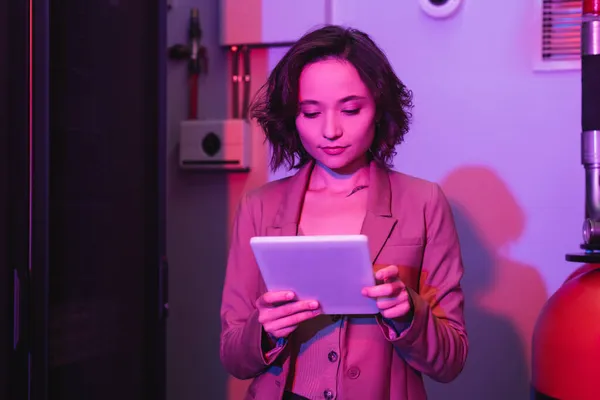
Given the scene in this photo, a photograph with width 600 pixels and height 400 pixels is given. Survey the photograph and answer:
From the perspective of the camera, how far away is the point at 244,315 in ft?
3.96

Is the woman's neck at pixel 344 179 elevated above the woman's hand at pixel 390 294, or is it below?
above

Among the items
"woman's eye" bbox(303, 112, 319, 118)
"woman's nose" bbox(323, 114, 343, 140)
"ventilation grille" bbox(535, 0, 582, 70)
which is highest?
"ventilation grille" bbox(535, 0, 582, 70)

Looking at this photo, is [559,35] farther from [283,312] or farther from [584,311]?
[283,312]

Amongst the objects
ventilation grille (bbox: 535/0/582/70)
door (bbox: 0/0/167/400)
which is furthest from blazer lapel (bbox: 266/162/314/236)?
ventilation grille (bbox: 535/0/582/70)

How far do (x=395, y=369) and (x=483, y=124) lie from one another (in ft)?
3.35

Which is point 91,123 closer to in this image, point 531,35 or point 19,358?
point 19,358

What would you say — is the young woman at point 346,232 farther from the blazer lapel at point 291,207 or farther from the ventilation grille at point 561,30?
the ventilation grille at point 561,30

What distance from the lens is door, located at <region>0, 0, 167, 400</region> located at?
1.28 m

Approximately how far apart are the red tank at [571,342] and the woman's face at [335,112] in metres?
0.51

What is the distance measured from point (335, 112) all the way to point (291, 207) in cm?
18

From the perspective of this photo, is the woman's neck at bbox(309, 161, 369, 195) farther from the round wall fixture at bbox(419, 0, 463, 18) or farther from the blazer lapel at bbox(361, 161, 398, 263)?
the round wall fixture at bbox(419, 0, 463, 18)

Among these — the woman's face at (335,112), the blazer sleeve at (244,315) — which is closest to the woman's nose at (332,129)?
the woman's face at (335,112)

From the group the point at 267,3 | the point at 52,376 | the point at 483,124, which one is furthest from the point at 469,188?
the point at 52,376

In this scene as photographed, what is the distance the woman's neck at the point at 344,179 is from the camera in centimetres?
124
